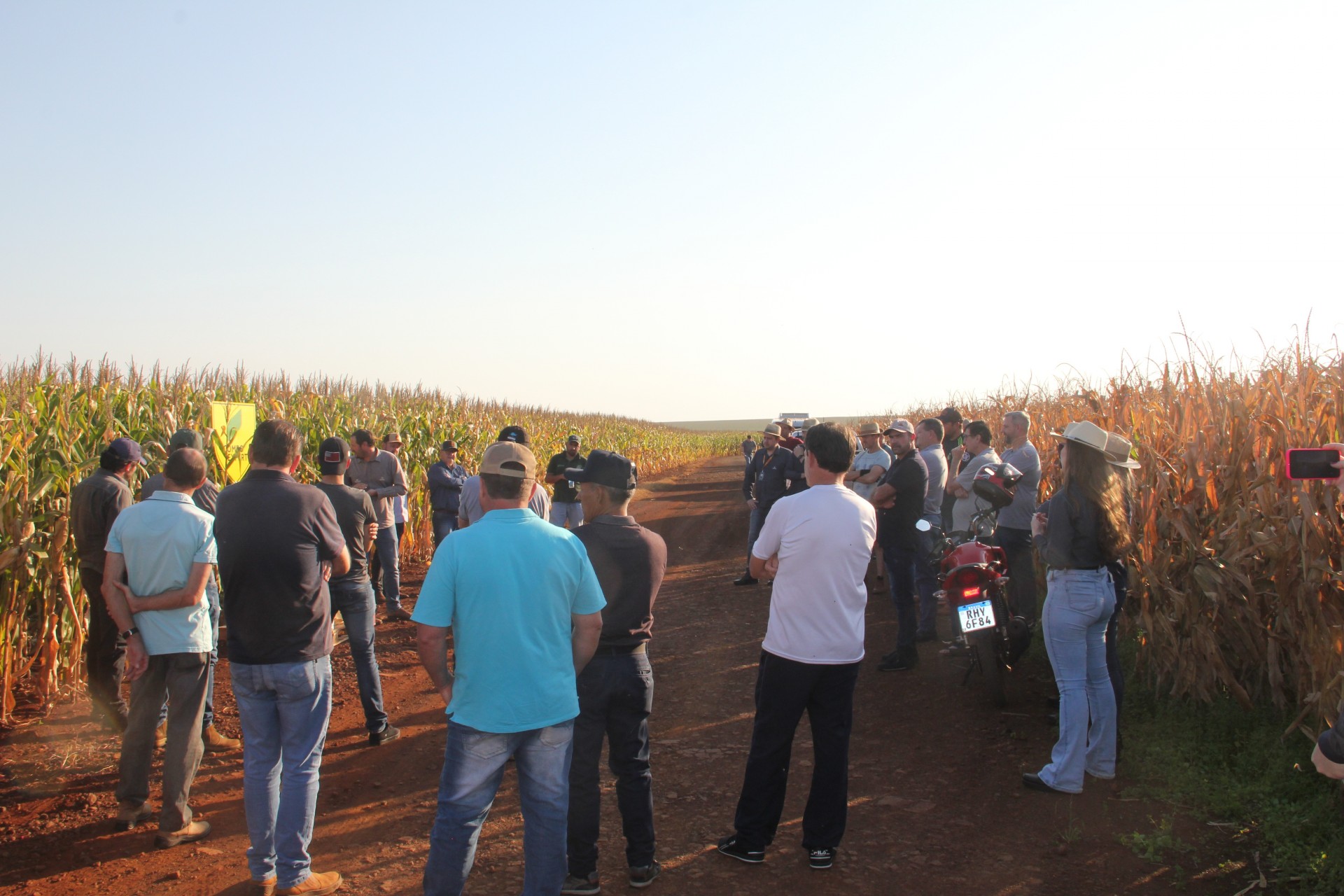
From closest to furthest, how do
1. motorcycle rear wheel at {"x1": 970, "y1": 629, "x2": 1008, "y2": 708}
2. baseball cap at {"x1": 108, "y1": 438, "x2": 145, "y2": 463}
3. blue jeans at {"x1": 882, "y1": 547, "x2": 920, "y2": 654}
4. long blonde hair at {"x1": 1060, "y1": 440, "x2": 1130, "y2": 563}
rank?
long blonde hair at {"x1": 1060, "y1": 440, "x2": 1130, "y2": 563}, baseball cap at {"x1": 108, "y1": 438, "x2": 145, "y2": 463}, motorcycle rear wheel at {"x1": 970, "y1": 629, "x2": 1008, "y2": 708}, blue jeans at {"x1": 882, "y1": 547, "x2": 920, "y2": 654}

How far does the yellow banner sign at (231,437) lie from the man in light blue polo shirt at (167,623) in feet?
13.2

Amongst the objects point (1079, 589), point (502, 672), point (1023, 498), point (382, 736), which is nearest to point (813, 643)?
point (502, 672)

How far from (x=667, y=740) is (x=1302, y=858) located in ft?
12.1

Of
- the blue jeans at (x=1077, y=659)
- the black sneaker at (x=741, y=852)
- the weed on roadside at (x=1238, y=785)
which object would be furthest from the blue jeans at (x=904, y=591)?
the black sneaker at (x=741, y=852)

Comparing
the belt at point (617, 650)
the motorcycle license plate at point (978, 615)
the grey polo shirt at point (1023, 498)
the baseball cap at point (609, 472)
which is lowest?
the motorcycle license plate at point (978, 615)

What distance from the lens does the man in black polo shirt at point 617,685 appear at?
159 inches

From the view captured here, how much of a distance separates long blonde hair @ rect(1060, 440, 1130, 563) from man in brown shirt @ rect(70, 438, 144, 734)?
5806 millimetres

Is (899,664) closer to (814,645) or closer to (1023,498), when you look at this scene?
(1023,498)

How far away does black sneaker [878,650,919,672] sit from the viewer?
7777 mm

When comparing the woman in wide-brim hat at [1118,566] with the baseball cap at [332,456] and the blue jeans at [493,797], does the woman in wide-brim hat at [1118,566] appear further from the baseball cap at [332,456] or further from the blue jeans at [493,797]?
the baseball cap at [332,456]

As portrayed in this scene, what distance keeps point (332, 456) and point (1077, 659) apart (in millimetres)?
5162

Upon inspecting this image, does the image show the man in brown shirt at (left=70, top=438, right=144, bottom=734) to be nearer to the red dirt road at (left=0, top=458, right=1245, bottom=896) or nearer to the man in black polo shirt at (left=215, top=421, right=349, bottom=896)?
the red dirt road at (left=0, top=458, right=1245, bottom=896)

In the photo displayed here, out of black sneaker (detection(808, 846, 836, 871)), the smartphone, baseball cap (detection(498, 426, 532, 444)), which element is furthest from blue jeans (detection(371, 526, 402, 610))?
the smartphone

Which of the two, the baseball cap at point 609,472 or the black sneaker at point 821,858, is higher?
the baseball cap at point 609,472
